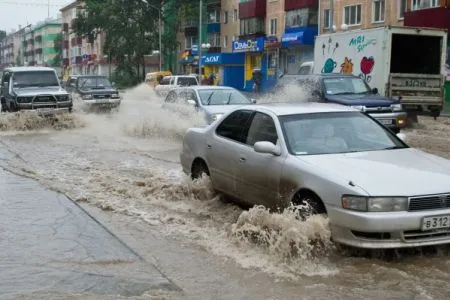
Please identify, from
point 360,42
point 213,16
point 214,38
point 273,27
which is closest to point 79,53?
point 213,16

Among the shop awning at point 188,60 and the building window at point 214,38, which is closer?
the building window at point 214,38

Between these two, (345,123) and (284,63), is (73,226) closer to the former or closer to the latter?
(345,123)

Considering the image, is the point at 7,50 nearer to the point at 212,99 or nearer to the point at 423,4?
the point at 423,4

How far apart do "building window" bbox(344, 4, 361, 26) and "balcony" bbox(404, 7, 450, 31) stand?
891cm

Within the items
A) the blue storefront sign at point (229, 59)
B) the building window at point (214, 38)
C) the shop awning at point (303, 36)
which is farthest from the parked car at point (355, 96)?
the building window at point (214, 38)

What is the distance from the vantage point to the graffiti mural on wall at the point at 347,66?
66.8 ft

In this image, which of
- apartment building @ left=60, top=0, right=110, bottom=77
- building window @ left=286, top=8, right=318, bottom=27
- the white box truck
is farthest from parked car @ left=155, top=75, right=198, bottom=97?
apartment building @ left=60, top=0, right=110, bottom=77

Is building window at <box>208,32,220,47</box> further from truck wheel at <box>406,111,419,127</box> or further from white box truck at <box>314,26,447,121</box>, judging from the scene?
truck wheel at <box>406,111,419,127</box>

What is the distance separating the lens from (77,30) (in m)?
70.4

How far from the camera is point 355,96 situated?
16125 mm

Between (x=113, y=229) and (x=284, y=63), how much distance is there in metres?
42.7

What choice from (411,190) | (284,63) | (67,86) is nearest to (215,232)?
(411,190)

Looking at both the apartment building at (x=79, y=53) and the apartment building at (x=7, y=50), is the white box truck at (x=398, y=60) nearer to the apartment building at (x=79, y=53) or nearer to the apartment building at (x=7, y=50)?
the apartment building at (x=79, y=53)

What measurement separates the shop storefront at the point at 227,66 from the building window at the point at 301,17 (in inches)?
313
